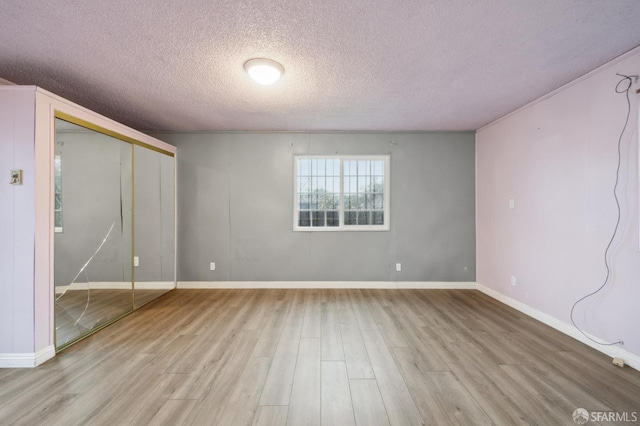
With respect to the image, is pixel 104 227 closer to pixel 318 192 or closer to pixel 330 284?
pixel 318 192

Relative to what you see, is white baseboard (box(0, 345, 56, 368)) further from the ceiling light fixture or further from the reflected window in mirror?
the ceiling light fixture

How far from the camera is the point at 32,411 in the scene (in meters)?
1.65

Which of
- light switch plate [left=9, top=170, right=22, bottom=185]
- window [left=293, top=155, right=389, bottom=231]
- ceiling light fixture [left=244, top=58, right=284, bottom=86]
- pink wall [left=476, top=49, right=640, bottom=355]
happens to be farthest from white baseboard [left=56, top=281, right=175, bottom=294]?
pink wall [left=476, top=49, right=640, bottom=355]

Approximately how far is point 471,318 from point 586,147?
2119mm

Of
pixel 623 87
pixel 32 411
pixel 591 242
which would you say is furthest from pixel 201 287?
pixel 623 87

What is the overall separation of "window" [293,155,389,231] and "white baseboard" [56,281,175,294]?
7.41ft

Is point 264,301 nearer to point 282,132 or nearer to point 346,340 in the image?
point 346,340

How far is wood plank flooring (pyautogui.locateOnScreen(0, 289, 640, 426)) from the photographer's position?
5.35 feet

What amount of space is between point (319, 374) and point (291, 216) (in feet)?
8.66

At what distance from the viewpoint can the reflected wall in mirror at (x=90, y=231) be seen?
2.39 metres

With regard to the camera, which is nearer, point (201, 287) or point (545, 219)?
point (545, 219)

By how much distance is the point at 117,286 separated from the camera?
307cm

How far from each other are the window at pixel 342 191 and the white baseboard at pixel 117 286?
2.26 meters

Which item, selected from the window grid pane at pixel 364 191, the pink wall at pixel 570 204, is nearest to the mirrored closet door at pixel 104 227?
the window grid pane at pixel 364 191
